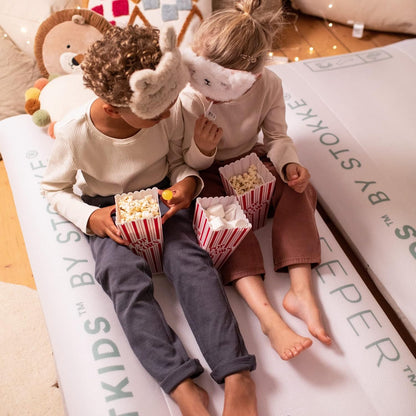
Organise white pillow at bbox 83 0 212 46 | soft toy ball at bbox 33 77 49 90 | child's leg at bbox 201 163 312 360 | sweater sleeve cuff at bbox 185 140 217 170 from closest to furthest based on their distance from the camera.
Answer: child's leg at bbox 201 163 312 360 → sweater sleeve cuff at bbox 185 140 217 170 → soft toy ball at bbox 33 77 49 90 → white pillow at bbox 83 0 212 46

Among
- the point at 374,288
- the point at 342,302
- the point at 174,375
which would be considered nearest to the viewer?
the point at 174,375

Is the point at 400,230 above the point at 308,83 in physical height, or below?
below

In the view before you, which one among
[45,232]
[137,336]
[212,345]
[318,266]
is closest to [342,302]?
[318,266]

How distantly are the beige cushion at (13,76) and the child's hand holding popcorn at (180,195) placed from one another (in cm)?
81

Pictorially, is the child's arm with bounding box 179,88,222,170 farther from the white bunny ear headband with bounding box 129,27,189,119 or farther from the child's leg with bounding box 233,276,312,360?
the child's leg with bounding box 233,276,312,360

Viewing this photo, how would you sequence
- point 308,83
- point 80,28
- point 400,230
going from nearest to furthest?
point 400,230
point 80,28
point 308,83

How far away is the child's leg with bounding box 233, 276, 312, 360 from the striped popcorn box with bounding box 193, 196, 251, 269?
0.31 feet

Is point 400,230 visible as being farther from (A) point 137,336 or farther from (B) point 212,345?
(A) point 137,336

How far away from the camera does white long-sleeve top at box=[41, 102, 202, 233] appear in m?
1.02

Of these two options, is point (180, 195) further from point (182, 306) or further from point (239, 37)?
point (239, 37)

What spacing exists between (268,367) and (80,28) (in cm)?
119

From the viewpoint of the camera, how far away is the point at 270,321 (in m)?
1.04

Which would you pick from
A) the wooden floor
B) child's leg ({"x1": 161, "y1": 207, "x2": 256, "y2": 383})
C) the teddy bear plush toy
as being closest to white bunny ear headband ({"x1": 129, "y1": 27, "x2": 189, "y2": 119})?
child's leg ({"x1": 161, "y1": 207, "x2": 256, "y2": 383})

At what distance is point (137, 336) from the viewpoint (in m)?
0.97
